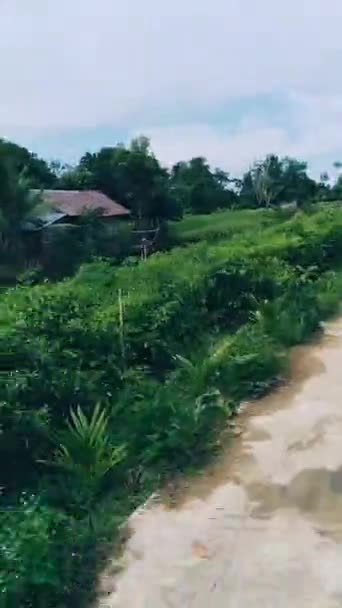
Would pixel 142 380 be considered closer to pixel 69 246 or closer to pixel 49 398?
pixel 49 398

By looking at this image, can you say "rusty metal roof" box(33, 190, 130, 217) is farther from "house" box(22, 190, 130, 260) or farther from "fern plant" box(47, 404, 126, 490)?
"fern plant" box(47, 404, 126, 490)

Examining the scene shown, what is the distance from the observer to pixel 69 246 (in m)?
23.9

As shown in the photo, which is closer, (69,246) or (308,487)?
(308,487)

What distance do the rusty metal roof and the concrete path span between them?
2145 cm

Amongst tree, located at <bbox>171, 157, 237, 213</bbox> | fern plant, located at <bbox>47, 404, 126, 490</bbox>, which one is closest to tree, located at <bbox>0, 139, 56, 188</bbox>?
tree, located at <bbox>171, 157, 237, 213</bbox>

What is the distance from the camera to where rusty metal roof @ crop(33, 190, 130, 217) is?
83.8 ft

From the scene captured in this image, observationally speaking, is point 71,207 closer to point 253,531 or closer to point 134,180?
point 134,180

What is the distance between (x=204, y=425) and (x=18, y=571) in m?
1.99

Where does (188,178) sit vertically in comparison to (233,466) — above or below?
above

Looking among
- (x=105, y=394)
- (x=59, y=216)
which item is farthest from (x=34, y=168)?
(x=105, y=394)

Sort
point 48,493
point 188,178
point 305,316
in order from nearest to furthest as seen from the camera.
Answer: point 48,493, point 305,316, point 188,178

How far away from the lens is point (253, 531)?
11.2 ft

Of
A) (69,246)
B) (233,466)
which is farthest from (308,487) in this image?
(69,246)

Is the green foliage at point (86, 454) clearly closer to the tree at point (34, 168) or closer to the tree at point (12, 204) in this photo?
the tree at point (12, 204)
